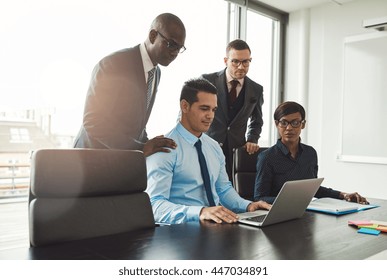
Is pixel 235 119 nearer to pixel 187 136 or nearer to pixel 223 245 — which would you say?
pixel 187 136

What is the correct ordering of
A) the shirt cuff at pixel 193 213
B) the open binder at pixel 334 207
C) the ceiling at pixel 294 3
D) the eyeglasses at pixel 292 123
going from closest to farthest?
the shirt cuff at pixel 193 213, the open binder at pixel 334 207, the eyeglasses at pixel 292 123, the ceiling at pixel 294 3

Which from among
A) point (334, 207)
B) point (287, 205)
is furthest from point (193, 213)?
point (334, 207)

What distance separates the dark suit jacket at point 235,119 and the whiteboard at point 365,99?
1.81 meters

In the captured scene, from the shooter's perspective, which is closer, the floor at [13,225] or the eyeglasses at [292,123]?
the eyeglasses at [292,123]

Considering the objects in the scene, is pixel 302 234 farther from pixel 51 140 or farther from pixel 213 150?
pixel 51 140

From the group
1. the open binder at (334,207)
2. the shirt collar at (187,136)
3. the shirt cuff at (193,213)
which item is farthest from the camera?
the shirt collar at (187,136)

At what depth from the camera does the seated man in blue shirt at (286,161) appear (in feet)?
6.66

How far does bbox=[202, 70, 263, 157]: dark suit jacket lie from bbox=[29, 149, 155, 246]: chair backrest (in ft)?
4.50

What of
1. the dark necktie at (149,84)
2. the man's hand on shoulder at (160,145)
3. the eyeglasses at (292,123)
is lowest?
the man's hand on shoulder at (160,145)

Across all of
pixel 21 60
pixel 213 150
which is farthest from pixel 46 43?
pixel 213 150

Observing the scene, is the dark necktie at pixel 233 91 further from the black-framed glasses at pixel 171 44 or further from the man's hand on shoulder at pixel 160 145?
the man's hand on shoulder at pixel 160 145

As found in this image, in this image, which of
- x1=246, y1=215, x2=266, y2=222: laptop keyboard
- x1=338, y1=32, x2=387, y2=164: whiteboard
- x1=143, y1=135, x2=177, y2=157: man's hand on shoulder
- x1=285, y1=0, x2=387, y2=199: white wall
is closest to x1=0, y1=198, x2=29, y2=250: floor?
x1=143, y1=135, x2=177, y2=157: man's hand on shoulder

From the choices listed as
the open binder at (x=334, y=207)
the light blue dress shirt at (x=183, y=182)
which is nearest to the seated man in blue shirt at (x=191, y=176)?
the light blue dress shirt at (x=183, y=182)

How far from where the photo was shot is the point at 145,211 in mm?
1368
